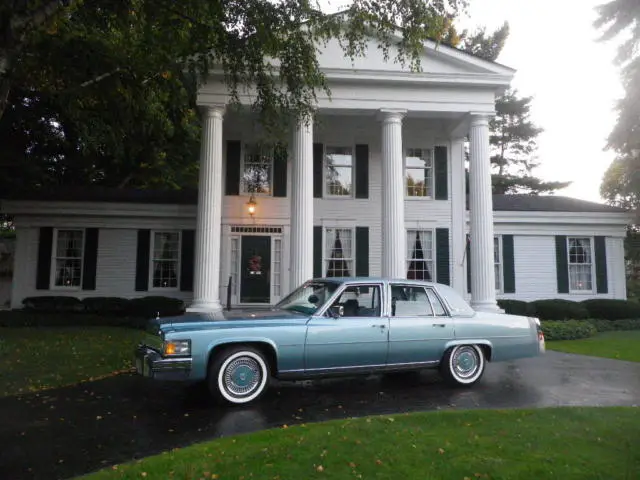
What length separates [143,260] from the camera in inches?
687

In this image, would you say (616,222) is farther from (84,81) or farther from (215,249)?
(84,81)

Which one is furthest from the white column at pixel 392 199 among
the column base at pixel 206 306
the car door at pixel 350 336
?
the car door at pixel 350 336

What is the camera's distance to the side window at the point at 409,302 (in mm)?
7133

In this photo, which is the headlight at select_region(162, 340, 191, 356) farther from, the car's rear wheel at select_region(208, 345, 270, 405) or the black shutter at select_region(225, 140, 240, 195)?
the black shutter at select_region(225, 140, 240, 195)

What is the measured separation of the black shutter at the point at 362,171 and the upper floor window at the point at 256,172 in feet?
9.97

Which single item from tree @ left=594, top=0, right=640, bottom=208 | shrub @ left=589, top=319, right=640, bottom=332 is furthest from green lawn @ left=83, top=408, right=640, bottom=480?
tree @ left=594, top=0, right=640, bottom=208

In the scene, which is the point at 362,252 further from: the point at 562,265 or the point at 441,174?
the point at 562,265

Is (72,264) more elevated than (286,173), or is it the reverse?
(286,173)

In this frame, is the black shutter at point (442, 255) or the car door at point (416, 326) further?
the black shutter at point (442, 255)

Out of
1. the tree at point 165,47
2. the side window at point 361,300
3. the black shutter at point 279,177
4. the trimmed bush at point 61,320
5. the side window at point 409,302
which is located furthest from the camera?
the black shutter at point 279,177

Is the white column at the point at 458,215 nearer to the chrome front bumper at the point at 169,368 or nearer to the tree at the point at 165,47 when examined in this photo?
the tree at the point at 165,47

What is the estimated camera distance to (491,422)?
5281 mm

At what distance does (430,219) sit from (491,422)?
42.2 feet

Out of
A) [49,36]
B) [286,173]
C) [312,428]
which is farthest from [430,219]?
[312,428]
